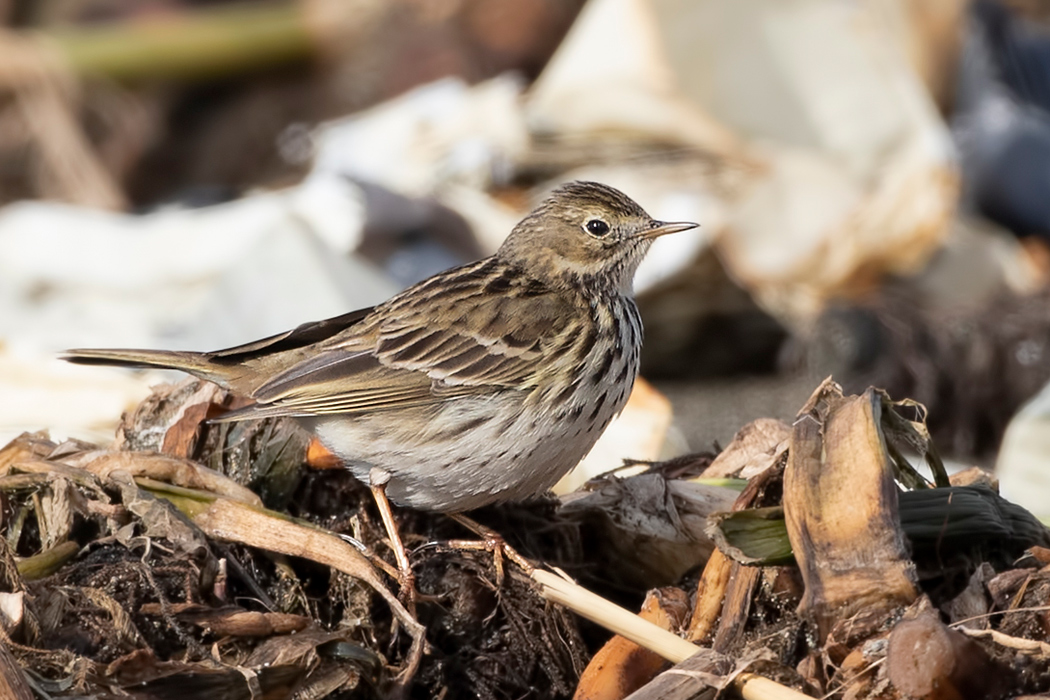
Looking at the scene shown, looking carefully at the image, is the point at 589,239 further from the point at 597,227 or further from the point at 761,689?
the point at 761,689

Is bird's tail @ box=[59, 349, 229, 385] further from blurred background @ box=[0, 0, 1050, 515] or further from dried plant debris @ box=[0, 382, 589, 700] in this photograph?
blurred background @ box=[0, 0, 1050, 515]

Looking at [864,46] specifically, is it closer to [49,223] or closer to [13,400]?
[49,223]

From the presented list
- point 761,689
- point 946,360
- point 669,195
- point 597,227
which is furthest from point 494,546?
point 669,195

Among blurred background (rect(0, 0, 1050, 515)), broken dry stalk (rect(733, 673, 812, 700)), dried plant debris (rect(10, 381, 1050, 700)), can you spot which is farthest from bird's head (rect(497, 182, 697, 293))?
broken dry stalk (rect(733, 673, 812, 700))

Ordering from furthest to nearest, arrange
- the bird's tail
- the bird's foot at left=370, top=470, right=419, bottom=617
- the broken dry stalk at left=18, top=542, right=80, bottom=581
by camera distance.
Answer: the bird's tail
the bird's foot at left=370, top=470, right=419, bottom=617
the broken dry stalk at left=18, top=542, right=80, bottom=581

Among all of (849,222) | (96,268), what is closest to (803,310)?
(849,222)

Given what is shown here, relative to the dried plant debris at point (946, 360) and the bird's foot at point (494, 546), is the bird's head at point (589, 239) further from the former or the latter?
the dried plant debris at point (946, 360)

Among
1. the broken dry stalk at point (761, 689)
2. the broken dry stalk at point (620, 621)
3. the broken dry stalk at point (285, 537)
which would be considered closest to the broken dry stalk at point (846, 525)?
the broken dry stalk at point (761, 689)
